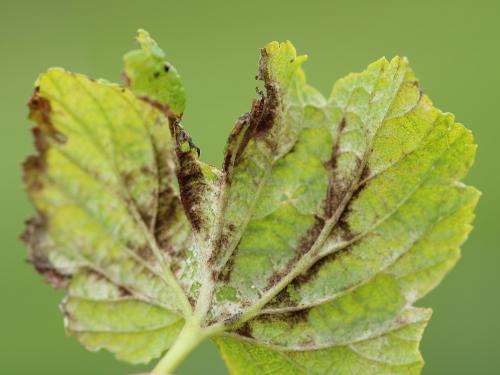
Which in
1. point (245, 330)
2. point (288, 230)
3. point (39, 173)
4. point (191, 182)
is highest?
point (39, 173)

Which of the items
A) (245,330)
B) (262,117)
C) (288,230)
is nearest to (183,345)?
(245,330)

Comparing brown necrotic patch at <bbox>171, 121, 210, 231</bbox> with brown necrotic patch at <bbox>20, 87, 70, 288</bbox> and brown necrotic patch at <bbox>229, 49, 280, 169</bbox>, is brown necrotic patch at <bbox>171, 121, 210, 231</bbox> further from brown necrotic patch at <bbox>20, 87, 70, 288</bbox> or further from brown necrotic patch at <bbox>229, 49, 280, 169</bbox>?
brown necrotic patch at <bbox>20, 87, 70, 288</bbox>

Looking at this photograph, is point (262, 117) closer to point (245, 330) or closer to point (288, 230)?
point (288, 230)

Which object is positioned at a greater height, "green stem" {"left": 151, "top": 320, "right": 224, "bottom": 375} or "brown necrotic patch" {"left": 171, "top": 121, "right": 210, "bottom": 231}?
"brown necrotic patch" {"left": 171, "top": 121, "right": 210, "bottom": 231}

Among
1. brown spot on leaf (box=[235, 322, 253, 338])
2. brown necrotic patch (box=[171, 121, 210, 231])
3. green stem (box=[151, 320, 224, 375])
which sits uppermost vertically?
brown necrotic patch (box=[171, 121, 210, 231])

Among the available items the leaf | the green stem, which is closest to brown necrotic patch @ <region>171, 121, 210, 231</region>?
the leaf

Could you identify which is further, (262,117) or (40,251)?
(262,117)

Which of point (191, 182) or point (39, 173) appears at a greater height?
point (39, 173)
